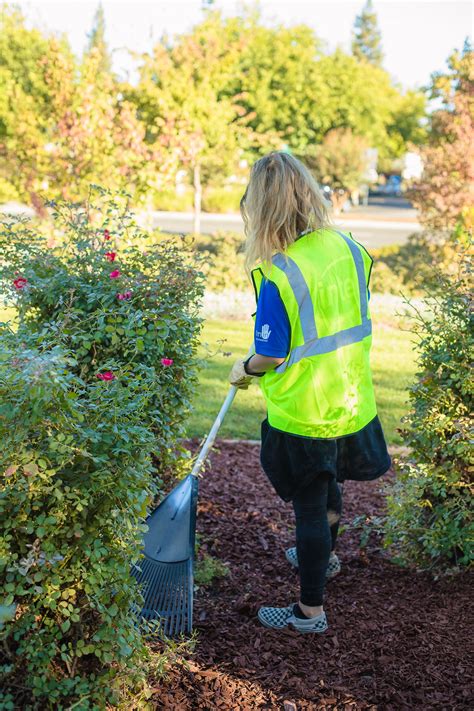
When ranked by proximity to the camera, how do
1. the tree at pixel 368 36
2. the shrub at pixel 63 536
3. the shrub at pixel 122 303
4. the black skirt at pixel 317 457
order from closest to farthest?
the shrub at pixel 63 536 < the black skirt at pixel 317 457 < the shrub at pixel 122 303 < the tree at pixel 368 36

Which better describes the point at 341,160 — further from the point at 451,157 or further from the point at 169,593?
the point at 169,593

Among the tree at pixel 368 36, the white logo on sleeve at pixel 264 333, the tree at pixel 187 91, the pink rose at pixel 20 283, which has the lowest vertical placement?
the white logo on sleeve at pixel 264 333

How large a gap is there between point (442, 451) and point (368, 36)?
90678 mm

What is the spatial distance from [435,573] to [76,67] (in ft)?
35.2

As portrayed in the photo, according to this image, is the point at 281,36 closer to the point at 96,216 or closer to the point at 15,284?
the point at 96,216

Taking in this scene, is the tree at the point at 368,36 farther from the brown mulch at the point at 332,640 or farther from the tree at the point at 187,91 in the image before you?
the brown mulch at the point at 332,640

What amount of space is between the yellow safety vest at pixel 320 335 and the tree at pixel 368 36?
88.3 metres

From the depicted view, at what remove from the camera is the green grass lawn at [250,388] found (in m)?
5.91

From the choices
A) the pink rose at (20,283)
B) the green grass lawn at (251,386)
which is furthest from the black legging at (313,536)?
the pink rose at (20,283)

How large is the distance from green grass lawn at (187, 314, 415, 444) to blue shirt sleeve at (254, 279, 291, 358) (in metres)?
1.60

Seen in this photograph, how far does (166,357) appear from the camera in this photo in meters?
3.63

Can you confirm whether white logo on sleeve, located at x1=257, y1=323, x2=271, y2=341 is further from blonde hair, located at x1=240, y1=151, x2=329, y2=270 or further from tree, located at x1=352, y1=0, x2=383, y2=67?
tree, located at x1=352, y1=0, x2=383, y2=67

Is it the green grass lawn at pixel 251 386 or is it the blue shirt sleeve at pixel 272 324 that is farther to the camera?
the green grass lawn at pixel 251 386

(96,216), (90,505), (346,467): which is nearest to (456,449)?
(346,467)
